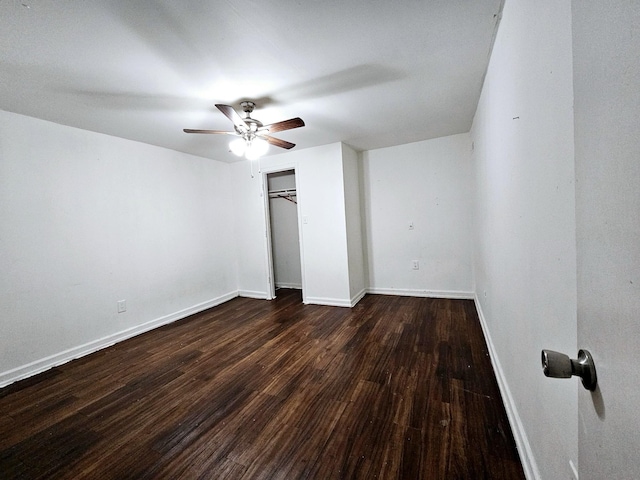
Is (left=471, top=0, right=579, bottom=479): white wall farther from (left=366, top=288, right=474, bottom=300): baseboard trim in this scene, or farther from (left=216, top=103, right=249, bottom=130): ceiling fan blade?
(left=366, top=288, right=474, bottom=300): baseboard trim

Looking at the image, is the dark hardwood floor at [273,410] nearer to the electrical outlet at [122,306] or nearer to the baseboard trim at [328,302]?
the electrical outlet at [122,306]

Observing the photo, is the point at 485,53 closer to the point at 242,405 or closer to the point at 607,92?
the point at 607,92

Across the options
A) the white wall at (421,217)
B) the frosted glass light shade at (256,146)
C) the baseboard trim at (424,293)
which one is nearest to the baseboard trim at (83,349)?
the frosted glass light shade at (256,146)

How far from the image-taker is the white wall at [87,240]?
2221 mm

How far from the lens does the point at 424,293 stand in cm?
375

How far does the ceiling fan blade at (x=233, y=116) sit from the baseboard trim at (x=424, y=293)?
303cm

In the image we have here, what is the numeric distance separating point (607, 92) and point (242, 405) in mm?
2093

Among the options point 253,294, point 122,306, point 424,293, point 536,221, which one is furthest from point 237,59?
point 424,293

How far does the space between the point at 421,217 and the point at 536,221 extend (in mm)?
2818

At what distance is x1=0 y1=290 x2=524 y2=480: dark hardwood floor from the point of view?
1.26 meters

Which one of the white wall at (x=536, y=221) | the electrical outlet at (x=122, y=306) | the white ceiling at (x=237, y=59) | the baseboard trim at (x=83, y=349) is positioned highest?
the white ceiling at (x=237, y=59)

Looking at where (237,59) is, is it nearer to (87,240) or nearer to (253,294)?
(87,240)

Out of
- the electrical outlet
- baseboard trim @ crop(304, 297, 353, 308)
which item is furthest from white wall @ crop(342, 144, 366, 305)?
the electrical outlet

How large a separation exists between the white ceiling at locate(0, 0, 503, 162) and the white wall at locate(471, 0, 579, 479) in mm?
461
